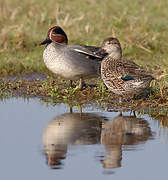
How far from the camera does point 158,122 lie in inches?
273

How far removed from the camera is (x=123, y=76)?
Answer: 7.70 metres

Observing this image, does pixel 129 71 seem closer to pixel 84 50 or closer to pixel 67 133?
pixel 84 50

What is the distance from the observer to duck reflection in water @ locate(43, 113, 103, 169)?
575 cm

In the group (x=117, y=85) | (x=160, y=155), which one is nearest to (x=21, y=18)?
(x=117, y=85)

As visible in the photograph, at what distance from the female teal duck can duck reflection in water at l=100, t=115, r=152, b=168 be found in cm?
57

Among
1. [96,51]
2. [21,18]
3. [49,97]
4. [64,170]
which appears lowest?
[64,170]

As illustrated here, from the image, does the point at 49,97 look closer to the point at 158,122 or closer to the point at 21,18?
the point at 158,122

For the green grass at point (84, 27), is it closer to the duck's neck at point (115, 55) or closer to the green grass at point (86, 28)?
the green grass at point (86, 28)

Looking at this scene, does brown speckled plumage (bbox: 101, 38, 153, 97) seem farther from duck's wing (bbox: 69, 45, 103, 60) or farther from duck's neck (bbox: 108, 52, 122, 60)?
duck's wing (bbox: 69, 45, 103, 60)

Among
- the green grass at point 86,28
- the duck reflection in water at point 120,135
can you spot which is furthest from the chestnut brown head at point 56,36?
the duck reflection in water at point 120,135

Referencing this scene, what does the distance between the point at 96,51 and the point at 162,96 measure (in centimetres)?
153

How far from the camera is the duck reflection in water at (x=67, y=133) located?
5.75m

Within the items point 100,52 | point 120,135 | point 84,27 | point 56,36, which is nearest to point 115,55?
point 100,52

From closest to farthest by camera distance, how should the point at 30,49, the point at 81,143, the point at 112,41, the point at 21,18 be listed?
1. the point at 81,143
2. the point at 112,41
3. the point at 30,49
4. the point at 21,18
